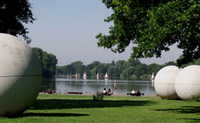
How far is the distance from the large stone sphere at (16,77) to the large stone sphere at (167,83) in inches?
842

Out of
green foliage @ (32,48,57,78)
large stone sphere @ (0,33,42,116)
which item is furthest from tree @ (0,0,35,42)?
green foliage @ (32,48,57,78)

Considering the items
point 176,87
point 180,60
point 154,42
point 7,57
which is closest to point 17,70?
point 7,57

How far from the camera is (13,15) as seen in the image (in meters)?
30.1

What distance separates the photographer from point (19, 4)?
30141 millimetres

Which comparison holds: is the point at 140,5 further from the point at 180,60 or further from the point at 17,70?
the point at 17,70

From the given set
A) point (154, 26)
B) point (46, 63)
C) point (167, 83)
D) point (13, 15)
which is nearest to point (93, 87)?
point (167, 83)

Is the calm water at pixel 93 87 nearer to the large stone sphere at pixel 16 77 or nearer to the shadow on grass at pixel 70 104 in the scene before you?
the shadow on grass at pixel 70 104

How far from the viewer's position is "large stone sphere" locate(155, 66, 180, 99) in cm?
3759

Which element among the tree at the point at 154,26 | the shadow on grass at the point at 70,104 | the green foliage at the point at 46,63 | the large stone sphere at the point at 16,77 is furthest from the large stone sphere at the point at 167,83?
the green foliage at the point at 46,63

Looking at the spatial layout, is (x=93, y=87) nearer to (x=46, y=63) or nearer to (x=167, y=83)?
(x=167, y=83)

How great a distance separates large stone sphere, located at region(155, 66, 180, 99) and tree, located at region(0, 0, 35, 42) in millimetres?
15147

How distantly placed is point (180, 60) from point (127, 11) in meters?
5.31

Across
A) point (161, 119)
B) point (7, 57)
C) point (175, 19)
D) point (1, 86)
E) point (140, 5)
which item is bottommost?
point (161, 119)

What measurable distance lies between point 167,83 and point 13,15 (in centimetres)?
1678
